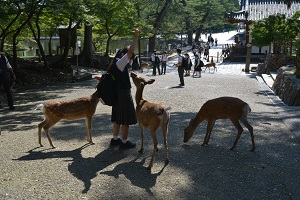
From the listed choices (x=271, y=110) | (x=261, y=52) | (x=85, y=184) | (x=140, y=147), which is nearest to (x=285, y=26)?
(x=261, y=52)

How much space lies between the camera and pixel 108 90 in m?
5.22

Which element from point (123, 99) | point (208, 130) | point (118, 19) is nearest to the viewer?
point (123, 99)

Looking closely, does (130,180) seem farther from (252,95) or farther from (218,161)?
(252,95)

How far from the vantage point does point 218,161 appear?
16.8ft

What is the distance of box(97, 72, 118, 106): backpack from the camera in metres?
5.22

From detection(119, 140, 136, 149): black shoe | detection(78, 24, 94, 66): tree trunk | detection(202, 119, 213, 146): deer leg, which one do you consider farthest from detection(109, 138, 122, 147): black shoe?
detection(78, 24, 94, 66): tree trunk

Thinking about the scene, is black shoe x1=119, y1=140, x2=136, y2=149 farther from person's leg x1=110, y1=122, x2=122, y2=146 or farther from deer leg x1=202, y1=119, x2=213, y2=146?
deer leg x1=202, y1=119, x2=213, y2=146

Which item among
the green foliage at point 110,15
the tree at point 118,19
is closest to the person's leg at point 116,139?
the green foliage at point 110,15

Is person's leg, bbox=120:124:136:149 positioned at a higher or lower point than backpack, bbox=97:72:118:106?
lower

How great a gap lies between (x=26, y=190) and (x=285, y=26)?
22.2m

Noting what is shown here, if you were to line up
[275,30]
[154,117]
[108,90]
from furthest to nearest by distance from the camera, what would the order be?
[275,30], [108,90], [154,117]

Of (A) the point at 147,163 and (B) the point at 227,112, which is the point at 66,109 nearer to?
(A) the point at 147,163

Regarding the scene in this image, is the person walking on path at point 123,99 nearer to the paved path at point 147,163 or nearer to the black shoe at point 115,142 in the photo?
the black shoe at point 115,142

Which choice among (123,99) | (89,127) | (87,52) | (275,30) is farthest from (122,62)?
(275,30)
